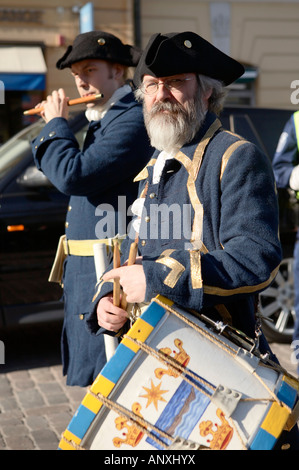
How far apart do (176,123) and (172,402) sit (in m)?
0.87

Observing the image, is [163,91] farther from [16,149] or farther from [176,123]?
[16,149]

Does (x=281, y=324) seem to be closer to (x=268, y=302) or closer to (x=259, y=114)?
(x=268, y=302)

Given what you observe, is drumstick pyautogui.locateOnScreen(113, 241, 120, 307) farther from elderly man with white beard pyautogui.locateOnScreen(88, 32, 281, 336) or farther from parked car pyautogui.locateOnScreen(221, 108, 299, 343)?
parked car pyautogui.locateOnScreen(221, 108, 299, 343)

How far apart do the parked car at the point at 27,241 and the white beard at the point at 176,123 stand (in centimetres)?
287

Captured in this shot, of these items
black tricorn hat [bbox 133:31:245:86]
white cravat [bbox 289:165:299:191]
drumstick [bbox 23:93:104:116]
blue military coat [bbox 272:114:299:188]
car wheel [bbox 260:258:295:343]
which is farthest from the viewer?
car wheel [bbox 260:258:295:343]

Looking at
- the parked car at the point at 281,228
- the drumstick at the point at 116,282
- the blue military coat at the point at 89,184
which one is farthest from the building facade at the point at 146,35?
the drumstick at the point at 116,282

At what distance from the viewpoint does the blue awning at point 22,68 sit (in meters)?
12.1

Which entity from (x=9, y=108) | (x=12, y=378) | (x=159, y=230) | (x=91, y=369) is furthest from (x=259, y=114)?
(x=9, y=108)

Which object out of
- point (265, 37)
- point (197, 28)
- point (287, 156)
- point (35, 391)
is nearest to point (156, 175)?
point (287, 156)

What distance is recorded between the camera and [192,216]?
2014 millimetres

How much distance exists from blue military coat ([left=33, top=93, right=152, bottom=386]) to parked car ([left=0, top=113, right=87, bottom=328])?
175 cm

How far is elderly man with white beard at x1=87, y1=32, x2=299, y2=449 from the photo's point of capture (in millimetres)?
1840

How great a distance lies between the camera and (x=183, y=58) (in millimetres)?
2098

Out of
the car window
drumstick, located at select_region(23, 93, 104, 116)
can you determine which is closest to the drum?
drumstick, located at select_region(23, 93, 104, 116)
